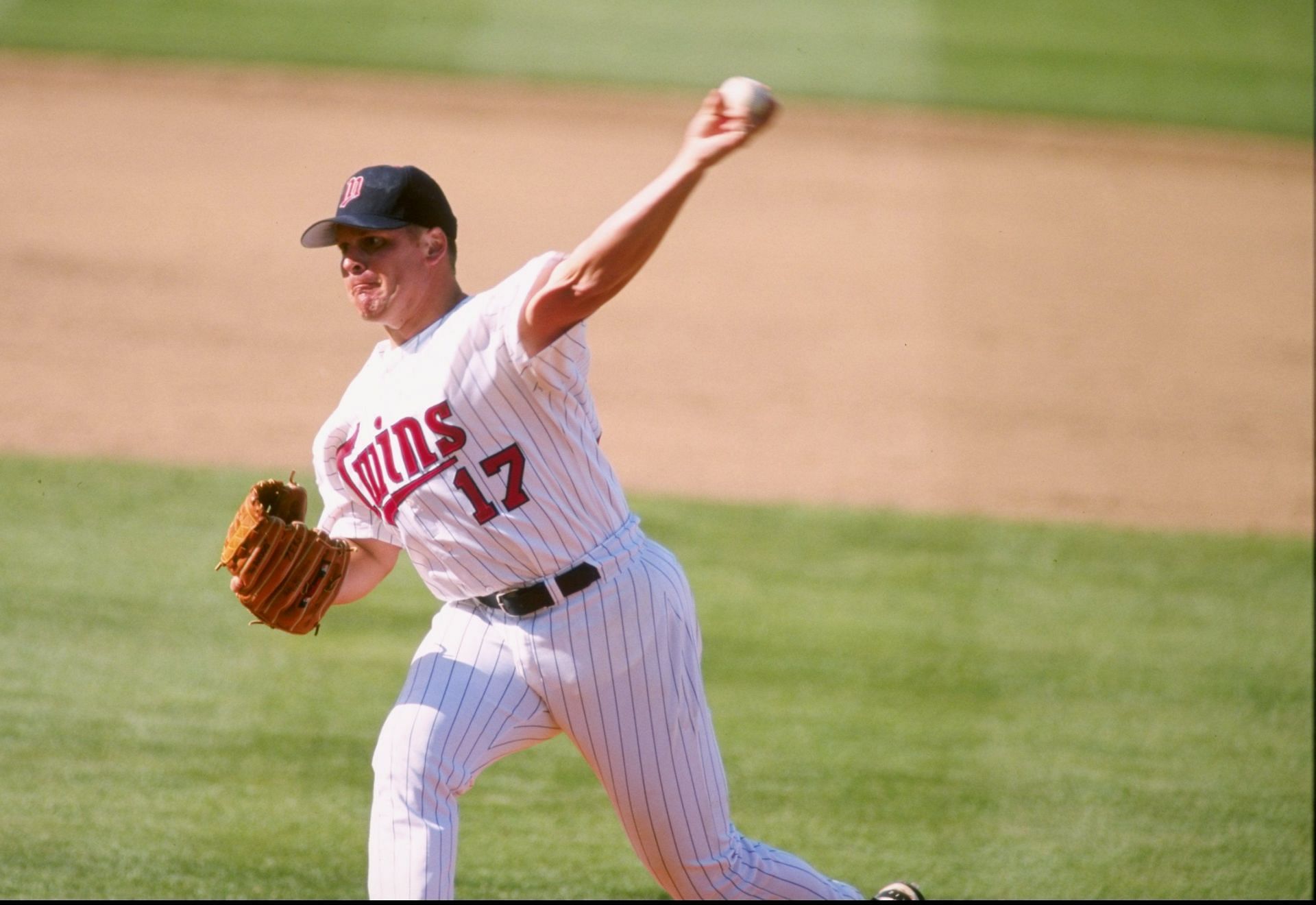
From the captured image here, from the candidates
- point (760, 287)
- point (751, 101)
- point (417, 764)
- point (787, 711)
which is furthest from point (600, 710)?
point (760, 287)

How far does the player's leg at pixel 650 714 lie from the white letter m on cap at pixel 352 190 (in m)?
0.99

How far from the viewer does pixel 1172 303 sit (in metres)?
11.1

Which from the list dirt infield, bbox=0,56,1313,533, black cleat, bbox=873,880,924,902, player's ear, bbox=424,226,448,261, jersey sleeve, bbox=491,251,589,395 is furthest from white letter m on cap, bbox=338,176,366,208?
dirt infield, bbox=0,56,1313,533

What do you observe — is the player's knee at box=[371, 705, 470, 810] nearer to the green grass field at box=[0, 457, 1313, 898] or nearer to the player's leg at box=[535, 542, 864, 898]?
the player's leg at box=[535, 542, 864, 898]

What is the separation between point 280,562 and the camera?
135 inches

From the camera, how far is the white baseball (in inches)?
110

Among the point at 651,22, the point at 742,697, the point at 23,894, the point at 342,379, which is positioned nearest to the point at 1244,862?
the point at 742,697

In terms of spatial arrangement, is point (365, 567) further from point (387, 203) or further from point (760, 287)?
point (760, 287)

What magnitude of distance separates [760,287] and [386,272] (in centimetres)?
784

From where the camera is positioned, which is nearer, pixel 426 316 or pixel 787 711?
pixel 426 316

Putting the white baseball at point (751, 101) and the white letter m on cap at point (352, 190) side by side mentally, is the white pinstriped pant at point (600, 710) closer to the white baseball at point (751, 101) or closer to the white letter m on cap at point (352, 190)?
the white letter m on cap at point (352, 190)

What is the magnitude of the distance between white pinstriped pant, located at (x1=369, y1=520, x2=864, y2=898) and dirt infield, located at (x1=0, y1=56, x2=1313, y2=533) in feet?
15.7

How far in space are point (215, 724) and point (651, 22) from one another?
543 inches

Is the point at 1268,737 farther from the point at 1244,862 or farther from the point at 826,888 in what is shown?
the point at 826,888
